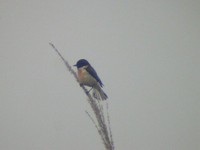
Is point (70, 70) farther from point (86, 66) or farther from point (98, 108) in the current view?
point (86, 66)

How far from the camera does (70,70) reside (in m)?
1.38

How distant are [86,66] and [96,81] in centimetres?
21

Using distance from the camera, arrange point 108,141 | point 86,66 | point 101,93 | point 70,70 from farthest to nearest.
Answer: point 86,66 < point 101,93 < point 70,70 < point 108,141

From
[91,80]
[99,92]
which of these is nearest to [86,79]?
[91,80]

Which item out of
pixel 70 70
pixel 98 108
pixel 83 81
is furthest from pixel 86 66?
pixel 98 108

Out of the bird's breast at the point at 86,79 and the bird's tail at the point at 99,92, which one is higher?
the bird's breast at the point at 86,79

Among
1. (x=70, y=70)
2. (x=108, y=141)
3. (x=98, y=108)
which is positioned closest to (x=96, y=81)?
(x=70, y=70)

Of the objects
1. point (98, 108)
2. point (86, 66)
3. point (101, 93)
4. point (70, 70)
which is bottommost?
point (98, 108)

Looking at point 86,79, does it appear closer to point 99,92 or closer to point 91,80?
point 91,80

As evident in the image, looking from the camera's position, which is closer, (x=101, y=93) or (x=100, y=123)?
(x=100, y=123)

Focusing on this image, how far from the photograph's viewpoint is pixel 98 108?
1209mm

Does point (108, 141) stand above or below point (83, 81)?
below

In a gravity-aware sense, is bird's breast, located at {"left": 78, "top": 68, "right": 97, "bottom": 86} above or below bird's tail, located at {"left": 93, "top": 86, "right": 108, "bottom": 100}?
above

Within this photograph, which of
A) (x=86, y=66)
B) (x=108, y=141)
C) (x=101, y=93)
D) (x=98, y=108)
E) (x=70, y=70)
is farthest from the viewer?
(x=86, y=66)
